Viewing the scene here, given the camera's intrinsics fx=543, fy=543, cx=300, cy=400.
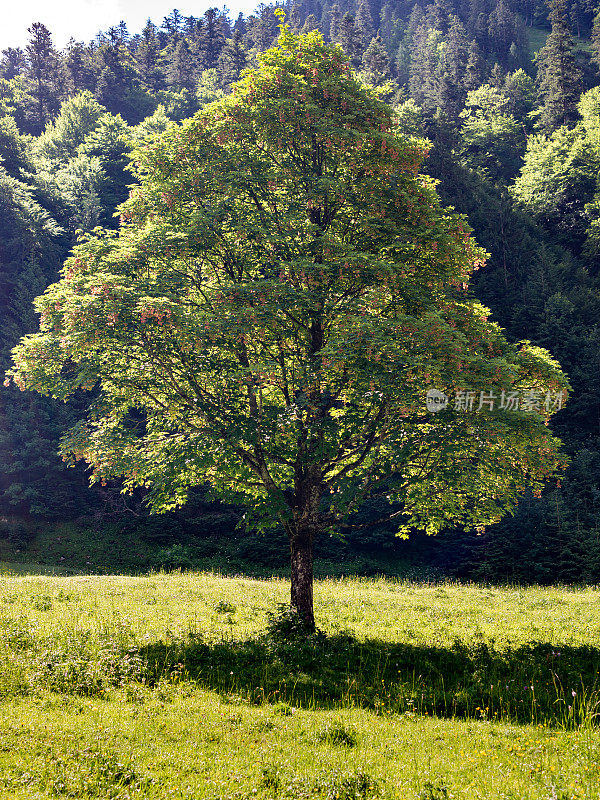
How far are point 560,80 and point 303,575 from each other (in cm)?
7867

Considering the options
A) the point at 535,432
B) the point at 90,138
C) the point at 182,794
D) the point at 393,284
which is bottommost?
the point at 182,794

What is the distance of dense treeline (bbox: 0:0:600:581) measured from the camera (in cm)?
3291

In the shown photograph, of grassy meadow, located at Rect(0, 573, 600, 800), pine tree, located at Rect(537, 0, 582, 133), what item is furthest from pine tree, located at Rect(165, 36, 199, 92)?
grassy meadow, located at Rect(0, 573, 600, 800)

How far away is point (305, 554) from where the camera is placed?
50.2 feet

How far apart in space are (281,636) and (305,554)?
8.12 ft

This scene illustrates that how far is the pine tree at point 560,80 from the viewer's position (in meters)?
69.3

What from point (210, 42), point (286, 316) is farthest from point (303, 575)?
point (210, 42)

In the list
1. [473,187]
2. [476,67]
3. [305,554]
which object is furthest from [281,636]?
[476,67]

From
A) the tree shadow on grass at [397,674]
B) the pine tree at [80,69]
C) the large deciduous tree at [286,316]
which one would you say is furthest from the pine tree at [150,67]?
the tree shadow on grass at [397,674]

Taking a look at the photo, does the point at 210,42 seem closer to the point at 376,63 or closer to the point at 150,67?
the point at 150,67

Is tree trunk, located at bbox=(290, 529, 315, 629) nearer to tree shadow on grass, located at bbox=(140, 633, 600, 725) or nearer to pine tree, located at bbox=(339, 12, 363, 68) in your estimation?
tree shadow on grass, located at bbox=(140, 633, 600, 725)

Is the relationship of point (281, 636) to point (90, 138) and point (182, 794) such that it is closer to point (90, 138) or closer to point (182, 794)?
point (182, 794)

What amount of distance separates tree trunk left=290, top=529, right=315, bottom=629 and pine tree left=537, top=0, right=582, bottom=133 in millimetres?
74089

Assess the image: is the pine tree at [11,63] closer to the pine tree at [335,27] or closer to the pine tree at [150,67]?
the pine tree at [150,67]
